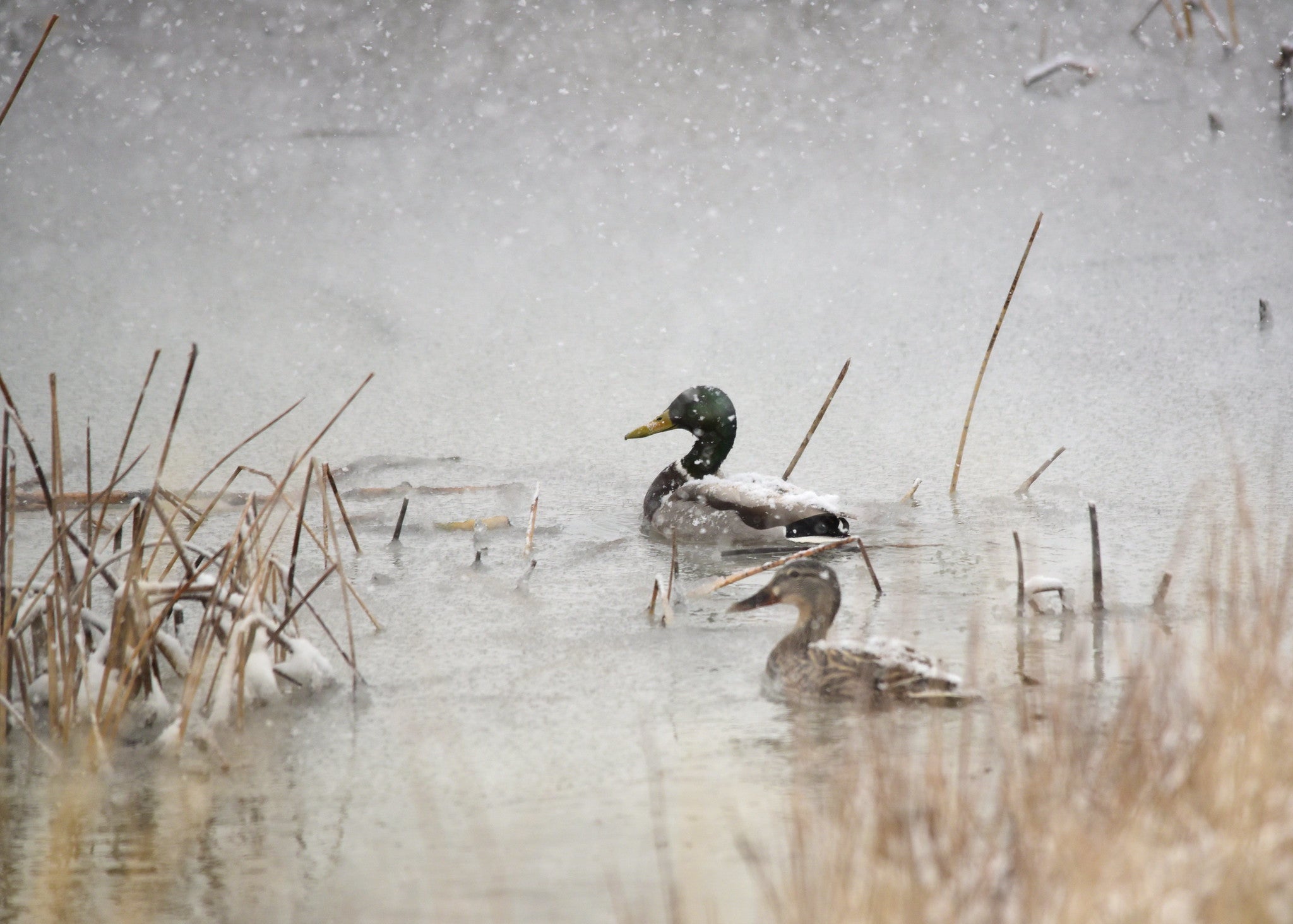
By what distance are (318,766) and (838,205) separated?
242 inches

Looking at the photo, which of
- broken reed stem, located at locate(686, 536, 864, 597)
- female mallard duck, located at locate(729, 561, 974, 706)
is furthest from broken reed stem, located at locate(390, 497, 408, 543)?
female mallard duck, located at locate(729, 561, 974, 706)

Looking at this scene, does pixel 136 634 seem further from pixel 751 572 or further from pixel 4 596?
pixel 751 572

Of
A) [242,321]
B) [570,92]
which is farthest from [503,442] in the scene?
[570,92]

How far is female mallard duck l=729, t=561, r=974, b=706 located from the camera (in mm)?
2824

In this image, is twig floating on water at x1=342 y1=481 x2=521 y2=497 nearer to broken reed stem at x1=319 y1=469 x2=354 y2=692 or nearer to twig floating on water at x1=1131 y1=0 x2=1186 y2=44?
broken reed stem at x1=319 y1=469 x2=354 y2=692

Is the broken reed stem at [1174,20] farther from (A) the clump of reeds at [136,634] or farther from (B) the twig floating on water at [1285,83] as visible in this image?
(A) the clump of reeds at [136,634]

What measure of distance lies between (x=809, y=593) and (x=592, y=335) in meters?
3.90

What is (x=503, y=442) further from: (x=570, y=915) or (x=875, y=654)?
(x=570, y=915)

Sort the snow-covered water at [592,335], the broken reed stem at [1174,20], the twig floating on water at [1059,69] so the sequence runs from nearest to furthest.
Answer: the snow-covered water at [592,335] → the broken reed stem at [1174,20] → the twig floating on water at [1059,69]

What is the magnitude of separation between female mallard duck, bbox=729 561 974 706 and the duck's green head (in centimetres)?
194

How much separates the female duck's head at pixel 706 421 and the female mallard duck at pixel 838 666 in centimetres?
192

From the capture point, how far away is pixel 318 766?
2.77 m

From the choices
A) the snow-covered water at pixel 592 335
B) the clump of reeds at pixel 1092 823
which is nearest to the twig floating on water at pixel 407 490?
the snow-covered water at pixel 592 335

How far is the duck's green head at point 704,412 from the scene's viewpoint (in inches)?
205
